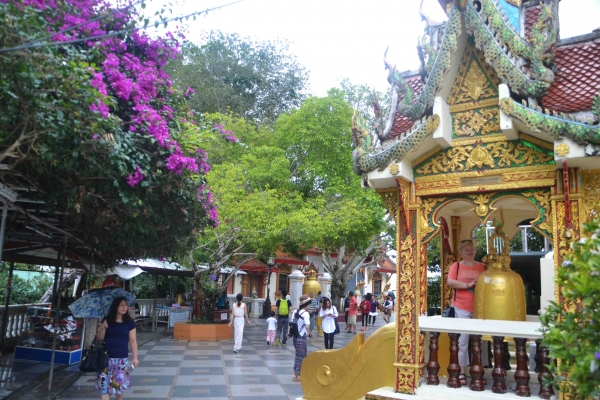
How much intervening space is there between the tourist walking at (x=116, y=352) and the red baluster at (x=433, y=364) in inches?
147

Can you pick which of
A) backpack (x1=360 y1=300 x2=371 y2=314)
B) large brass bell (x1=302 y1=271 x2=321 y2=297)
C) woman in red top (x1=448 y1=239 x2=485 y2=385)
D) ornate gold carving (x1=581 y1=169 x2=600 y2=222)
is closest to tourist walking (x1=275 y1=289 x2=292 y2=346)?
backpack (x1=360 y1=300 x2=371 y2=314)

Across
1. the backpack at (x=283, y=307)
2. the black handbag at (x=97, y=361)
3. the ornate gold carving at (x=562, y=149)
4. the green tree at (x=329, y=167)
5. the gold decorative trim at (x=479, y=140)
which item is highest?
the green tree at (x=329, y=167)

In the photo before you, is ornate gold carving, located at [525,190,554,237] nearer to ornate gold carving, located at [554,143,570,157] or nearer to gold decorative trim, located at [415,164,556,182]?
gold decorative trim, located at [415,164,556,182]

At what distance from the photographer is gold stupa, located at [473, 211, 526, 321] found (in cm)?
475

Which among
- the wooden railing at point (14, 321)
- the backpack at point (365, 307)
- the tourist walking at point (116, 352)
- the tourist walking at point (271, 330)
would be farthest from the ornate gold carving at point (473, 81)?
the backpack at point (365, 307)

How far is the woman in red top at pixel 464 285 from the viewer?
16.8ft

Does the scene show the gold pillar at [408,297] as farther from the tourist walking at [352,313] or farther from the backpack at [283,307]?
the tourist walking at [352,313]

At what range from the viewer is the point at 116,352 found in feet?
20.6

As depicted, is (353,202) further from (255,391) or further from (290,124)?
(255,391)

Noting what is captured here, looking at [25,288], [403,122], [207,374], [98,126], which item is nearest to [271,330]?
[207,374]

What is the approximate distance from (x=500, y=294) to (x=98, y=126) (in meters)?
4.32

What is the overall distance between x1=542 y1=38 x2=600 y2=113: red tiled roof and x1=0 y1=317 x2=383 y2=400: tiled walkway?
6010mm

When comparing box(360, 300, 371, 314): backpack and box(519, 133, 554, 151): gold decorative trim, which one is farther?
box(360, 300, 371, 314): backpack

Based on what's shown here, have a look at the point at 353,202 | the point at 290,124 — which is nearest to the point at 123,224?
the point at 353,202
